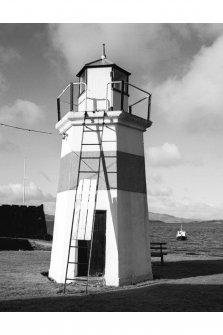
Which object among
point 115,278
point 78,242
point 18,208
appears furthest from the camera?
point 18,208

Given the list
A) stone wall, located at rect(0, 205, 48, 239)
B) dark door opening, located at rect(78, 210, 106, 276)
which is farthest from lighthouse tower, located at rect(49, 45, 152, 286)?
stone wall, located at rect(0, 205, 48, 239)

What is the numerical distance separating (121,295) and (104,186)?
365 centimetres

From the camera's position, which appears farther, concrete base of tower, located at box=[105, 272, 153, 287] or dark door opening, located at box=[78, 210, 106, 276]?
dark door opening, located at box=[78, 210, 106, 276]

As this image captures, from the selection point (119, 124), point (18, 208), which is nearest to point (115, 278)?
point (119, 124)

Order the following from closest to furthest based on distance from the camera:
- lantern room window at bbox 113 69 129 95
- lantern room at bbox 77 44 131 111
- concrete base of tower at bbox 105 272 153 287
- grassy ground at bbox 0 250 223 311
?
grassy ground at bbox 0 250 223 311
concrete base of tower at bbox 105 272 153 287
lantern room at bbox 77 44 131 111
lantern room window at bbox 113 69 129 95

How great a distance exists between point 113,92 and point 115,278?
6074 mm

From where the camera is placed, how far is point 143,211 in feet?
45.3

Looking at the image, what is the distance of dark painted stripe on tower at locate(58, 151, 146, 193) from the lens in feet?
42.3

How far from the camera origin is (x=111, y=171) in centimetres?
1289

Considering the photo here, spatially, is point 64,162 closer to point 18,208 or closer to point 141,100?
point 141,100

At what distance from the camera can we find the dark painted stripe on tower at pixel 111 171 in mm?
12883

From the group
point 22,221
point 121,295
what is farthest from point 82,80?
point 22,221

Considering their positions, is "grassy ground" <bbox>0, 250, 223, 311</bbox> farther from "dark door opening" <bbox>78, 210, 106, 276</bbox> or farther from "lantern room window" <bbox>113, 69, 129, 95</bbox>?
"lantern room window" <bbox>113, 69, 129, 95</bbox>

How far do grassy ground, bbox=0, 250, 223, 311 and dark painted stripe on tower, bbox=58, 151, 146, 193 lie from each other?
3.21m
